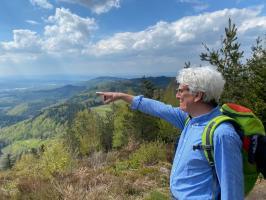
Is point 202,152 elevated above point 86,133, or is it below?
above

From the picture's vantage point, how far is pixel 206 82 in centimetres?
308

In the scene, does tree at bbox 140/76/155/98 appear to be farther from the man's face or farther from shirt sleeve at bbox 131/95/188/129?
the man's face

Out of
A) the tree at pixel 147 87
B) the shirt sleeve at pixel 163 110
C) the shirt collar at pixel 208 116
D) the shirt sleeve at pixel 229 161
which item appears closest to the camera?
the shirt sleeve at pixel 229 161

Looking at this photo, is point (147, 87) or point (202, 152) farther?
point (147, 87)

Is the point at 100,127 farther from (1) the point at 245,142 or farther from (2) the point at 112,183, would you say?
(1) the point at 245,142

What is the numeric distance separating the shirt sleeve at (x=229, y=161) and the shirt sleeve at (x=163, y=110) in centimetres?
97

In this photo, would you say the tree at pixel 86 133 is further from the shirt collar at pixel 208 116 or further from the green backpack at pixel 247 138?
the green backpack at pixel 247 138

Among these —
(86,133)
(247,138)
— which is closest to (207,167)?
(247,138)

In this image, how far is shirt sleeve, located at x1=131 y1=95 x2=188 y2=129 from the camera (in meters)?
3.73

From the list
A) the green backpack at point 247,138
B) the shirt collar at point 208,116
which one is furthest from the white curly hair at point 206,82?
the green backpack at point 247,138

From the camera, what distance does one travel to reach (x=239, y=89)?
20.0 meters

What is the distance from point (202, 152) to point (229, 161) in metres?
0.26

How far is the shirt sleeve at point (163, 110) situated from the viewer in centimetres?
373

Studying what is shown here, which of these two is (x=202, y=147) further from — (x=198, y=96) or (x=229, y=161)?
(x=198, y=96)
